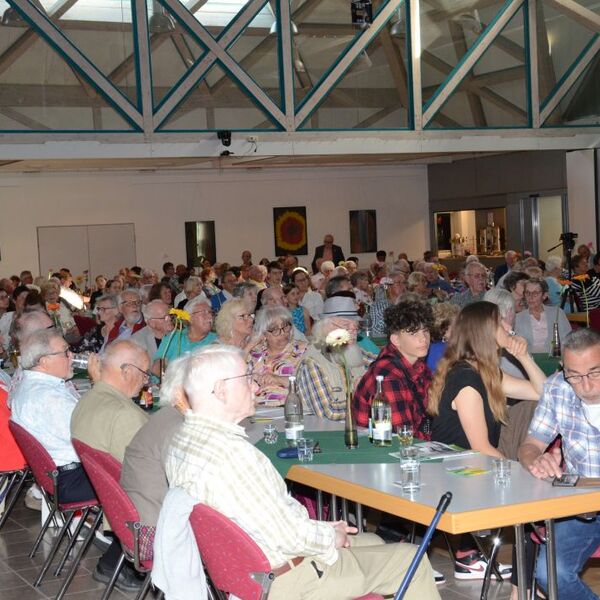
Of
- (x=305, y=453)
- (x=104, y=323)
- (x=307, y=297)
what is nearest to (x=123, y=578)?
(x=305, y=453)

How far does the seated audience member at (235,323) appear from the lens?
7457mm

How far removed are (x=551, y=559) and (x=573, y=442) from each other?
60 cm

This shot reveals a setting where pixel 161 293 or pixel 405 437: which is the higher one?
pixel 161 293

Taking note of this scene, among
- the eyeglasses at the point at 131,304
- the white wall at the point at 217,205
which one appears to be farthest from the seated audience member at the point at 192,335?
the white wall at the point at 217,205

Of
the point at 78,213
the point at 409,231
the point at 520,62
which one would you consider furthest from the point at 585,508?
the point at 409,231

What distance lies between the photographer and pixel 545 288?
9094 mm

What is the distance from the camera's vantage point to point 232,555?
129 inches

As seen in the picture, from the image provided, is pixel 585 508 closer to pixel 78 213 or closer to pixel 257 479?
pixel 257 479

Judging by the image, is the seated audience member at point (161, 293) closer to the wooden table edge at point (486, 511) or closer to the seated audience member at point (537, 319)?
the seated audience member at point (537, 319)

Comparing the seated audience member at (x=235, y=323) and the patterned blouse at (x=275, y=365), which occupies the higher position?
the seated audience member at (x=235, y=323)

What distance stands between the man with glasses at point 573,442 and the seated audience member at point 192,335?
3.92 m

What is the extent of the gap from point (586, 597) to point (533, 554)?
27 cm

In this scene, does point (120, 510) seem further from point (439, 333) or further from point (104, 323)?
point (104, 323)

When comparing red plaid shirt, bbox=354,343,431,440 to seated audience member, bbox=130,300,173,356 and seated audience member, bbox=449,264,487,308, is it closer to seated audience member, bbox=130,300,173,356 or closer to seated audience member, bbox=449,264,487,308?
seated audience member, bbox=130,300,173,356
